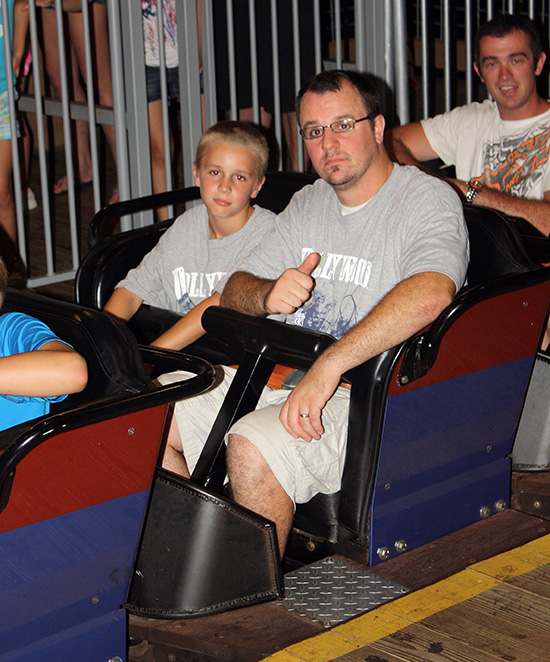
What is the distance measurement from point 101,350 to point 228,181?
0.92 m

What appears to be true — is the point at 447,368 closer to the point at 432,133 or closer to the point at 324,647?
the point at 324,647

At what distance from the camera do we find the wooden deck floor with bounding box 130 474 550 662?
1.88m

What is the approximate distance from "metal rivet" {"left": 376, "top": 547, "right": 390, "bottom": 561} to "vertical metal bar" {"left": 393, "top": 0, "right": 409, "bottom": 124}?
7.85 ft

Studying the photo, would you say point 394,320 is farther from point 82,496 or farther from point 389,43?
point 389,43

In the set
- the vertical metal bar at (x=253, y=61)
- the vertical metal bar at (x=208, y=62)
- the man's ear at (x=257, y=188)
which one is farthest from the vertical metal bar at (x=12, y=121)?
the man's ear at (x=257, y=188)

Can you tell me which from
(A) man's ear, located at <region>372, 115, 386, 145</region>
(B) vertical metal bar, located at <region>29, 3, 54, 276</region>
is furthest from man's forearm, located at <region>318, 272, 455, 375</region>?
(B) vertical metal bar, located at <region>29, 3, 54, 276</region>

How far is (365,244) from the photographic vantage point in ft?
7.49

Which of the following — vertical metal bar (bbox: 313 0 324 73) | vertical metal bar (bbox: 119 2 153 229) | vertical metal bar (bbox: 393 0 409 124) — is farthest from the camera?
vertical metal bar (bbox: 393 0 409 124)

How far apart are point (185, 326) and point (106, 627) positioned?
84cm

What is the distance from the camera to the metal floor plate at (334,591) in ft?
6.63

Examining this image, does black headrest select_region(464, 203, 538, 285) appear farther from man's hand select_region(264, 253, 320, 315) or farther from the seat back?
man's hand select_region(264, 253, 320, 315)

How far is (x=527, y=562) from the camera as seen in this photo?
2197 millimetres

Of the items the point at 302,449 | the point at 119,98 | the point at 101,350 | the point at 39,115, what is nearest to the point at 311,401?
the point at 302,449

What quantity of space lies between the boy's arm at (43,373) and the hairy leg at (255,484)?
0.47 meters
